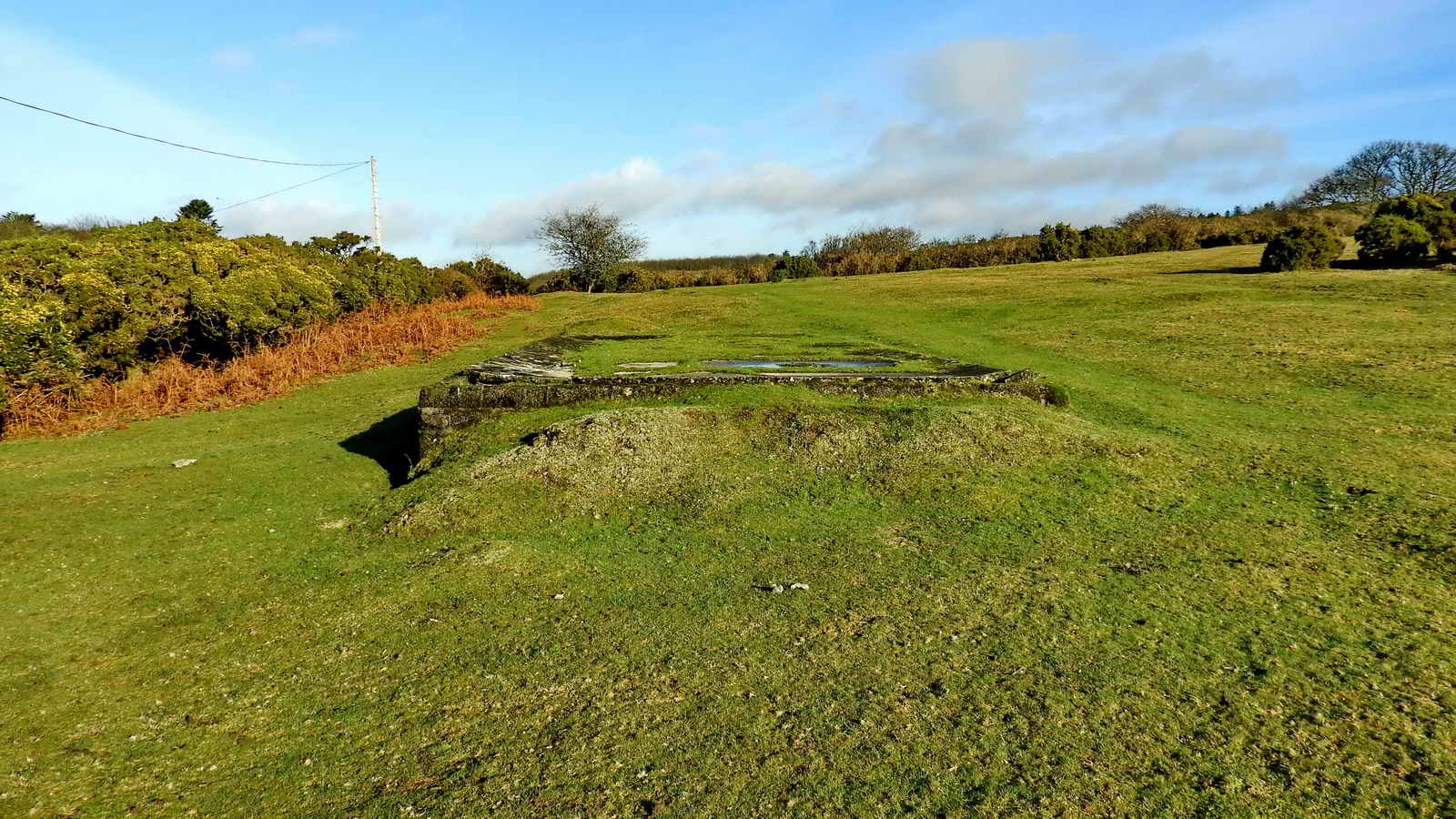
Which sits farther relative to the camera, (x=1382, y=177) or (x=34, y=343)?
(x=1382, y=177)

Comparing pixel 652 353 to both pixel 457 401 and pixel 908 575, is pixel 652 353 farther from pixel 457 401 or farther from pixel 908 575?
pixel 908 575

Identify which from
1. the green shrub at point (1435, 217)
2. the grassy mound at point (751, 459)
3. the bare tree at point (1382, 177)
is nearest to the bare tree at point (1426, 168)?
the bare tree at point (1382, 177)

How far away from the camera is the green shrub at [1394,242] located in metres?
21.5

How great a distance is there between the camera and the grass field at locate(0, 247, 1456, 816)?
3.06m

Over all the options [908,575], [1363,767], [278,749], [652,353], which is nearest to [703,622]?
[908,575]

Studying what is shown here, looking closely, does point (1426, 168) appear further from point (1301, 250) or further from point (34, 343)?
point (34, 343)

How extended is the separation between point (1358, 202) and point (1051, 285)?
34.3m

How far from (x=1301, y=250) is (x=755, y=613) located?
24.5 m

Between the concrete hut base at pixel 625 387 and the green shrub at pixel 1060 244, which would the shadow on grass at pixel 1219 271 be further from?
the concrete hut base at pixel 625 387

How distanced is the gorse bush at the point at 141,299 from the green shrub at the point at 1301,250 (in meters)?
24.7

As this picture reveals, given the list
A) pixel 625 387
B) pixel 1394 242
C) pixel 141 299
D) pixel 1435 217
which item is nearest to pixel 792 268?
pixel 1394 242

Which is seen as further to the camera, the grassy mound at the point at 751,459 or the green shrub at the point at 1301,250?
the green shrub at the point at 1301,250

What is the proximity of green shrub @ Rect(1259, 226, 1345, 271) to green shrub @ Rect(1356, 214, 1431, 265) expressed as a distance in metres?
0.79

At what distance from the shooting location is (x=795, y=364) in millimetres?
9984
